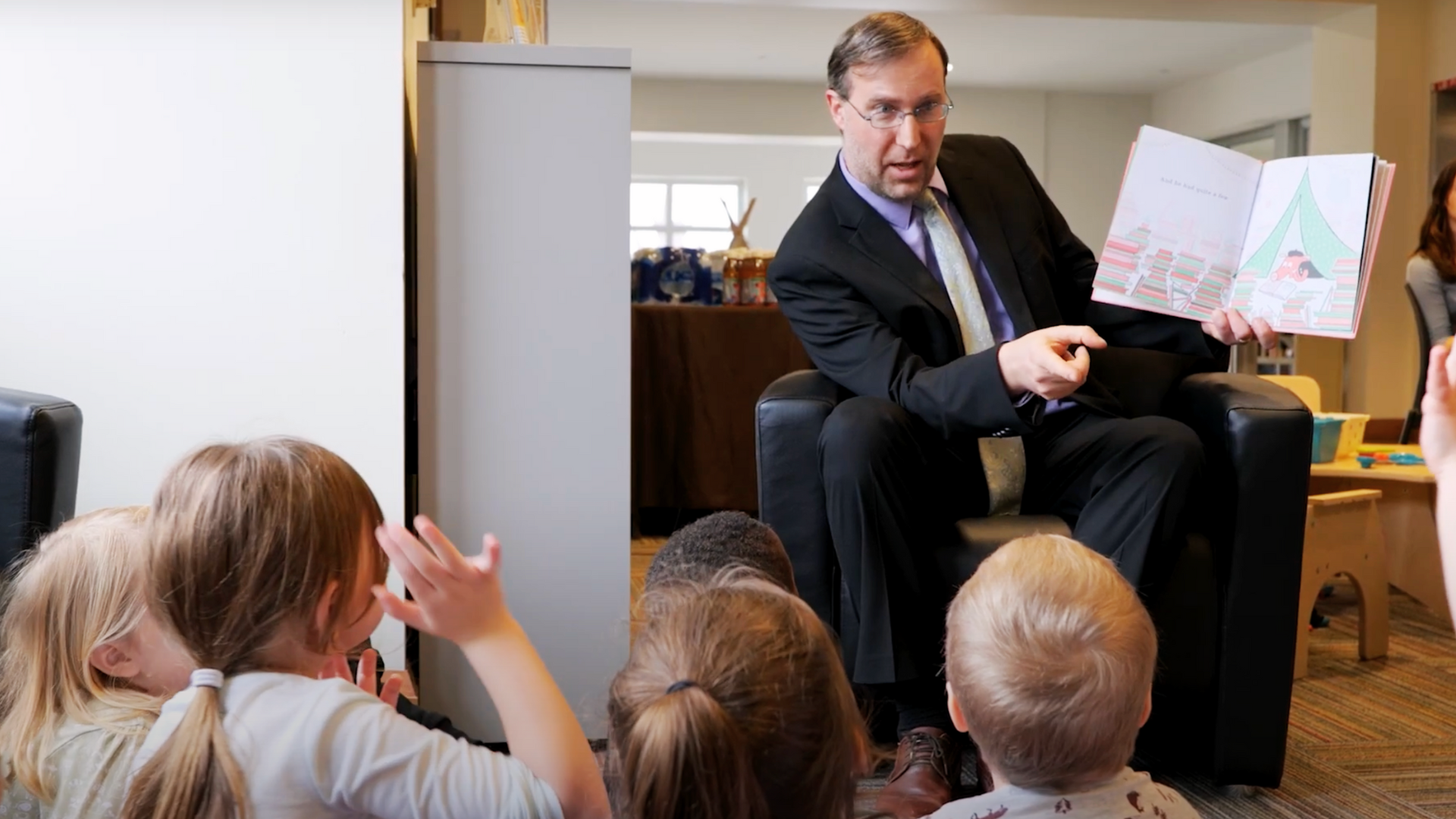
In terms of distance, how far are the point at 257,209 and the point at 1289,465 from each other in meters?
1.48

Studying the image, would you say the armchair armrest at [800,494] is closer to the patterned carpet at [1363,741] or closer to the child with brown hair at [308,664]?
the patterned carpet at [1363,741]

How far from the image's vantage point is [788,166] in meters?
11.7

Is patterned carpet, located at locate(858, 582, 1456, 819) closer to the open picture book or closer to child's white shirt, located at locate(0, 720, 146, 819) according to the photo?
the open picture book

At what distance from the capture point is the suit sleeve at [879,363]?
1.68m

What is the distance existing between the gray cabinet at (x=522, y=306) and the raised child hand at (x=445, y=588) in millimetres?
1057

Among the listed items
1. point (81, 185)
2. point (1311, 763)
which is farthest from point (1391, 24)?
point (81, 185)

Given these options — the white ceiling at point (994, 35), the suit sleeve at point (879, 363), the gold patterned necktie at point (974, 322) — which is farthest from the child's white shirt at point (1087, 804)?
the white ceiling at point (994, 35)

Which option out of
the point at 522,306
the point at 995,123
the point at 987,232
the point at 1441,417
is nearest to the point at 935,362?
the point at 987,232

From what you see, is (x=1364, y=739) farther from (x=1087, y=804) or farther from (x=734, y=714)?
(x=734, y=714)

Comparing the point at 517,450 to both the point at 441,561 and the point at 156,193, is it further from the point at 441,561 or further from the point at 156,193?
the point at 441,561

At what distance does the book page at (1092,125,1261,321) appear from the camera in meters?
1.84

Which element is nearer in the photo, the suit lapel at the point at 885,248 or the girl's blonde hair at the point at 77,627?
the girl's blonde hair at the point at 77,627

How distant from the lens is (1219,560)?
1.69 meters

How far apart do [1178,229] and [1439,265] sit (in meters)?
2.49
